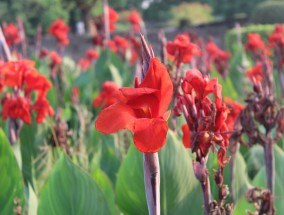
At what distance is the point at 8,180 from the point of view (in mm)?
1315

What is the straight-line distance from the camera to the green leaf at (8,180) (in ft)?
4.27

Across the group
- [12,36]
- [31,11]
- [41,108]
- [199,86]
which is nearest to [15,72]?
[41,108]

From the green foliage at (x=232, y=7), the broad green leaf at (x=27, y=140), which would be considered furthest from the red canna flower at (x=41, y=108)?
the green foliage at (x=232, y=7)

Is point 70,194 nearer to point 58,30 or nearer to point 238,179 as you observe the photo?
point 238,179

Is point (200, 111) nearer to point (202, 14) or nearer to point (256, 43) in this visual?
point (256, 43)

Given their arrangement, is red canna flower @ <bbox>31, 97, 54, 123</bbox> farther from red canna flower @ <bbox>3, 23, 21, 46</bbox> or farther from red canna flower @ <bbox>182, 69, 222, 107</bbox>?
red canna flower @ <bbox>3, 23, 21, 46</bbox>

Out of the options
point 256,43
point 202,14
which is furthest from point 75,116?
point 202,14

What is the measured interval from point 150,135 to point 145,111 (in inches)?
2.6

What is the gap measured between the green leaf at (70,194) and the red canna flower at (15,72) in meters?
0.46

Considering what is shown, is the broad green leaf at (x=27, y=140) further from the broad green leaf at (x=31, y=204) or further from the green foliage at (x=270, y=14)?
the green foliage at (x=270, y=14)

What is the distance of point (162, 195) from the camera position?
120 cm

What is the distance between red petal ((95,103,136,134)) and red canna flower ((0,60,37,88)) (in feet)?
2.85

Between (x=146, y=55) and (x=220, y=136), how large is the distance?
179 millimetres

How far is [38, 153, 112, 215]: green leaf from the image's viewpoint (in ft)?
3.60
